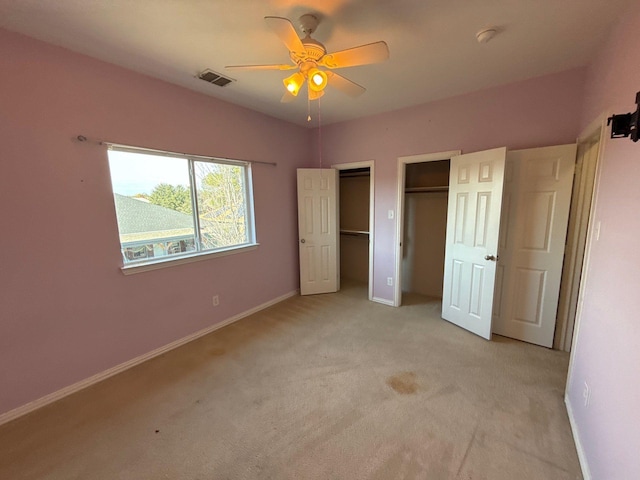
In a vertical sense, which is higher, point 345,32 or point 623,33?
point 345,32

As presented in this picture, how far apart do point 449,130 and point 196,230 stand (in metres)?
3.10

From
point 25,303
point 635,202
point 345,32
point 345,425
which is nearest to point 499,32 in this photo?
point 345,32

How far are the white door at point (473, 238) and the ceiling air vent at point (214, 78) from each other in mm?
2529

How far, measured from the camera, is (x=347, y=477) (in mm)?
1399

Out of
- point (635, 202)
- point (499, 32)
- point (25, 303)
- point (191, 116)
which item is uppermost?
point (499, 32)

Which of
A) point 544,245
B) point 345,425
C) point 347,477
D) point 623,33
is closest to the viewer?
point 347,477

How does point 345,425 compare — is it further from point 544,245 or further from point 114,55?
point 114,55

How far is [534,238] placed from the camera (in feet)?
8.41

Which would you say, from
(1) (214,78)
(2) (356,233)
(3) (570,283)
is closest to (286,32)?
(1) (214,78)

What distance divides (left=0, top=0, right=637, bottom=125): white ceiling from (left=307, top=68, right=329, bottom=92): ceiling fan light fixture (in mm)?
327

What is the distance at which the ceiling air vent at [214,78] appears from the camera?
232cm

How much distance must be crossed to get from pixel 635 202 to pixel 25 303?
12.0 feet

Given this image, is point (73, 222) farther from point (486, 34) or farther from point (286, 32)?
point (486, 34)

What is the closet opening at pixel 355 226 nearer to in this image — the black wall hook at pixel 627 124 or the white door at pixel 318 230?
the white door at pixel 318 230
